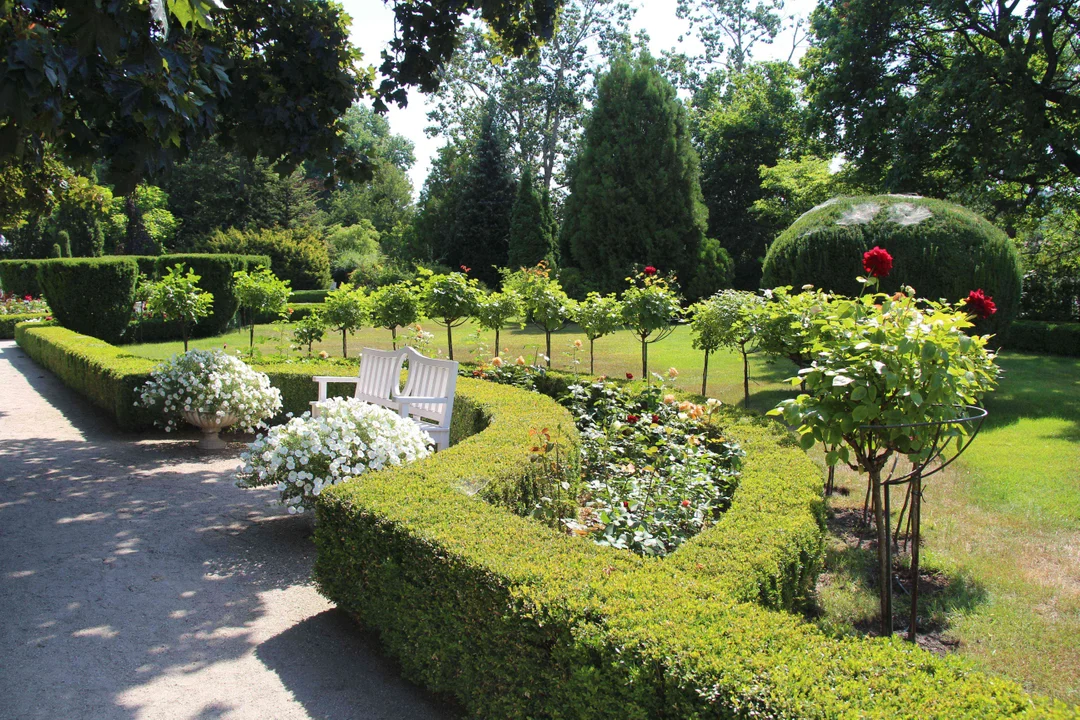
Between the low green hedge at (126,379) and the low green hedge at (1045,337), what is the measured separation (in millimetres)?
12867

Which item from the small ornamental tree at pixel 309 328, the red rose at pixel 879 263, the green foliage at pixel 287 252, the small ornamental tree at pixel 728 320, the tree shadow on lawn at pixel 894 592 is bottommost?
the tree shadow on lawn at pixel 894 592

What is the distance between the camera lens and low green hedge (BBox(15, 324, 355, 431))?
777cm

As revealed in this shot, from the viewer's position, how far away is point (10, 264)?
21828 millimetres

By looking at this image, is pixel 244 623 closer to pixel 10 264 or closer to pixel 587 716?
pixel 587 716

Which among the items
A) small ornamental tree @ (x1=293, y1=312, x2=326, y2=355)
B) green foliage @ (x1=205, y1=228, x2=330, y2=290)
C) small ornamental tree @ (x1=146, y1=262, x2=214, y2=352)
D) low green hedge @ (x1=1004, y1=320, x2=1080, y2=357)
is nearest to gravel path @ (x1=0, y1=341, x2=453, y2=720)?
small ornamental tree @ (x1=293, y1=312, x2=326, y2=355)

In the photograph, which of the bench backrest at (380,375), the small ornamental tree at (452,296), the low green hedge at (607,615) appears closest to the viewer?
the low green hedge at (607,615)

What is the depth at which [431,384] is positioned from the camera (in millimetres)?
6262

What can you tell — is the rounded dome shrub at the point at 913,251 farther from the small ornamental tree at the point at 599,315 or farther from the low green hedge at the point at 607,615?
the low green hedge at the point at 607,615

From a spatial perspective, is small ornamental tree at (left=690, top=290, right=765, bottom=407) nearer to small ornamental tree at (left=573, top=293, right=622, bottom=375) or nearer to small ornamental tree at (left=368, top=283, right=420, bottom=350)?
small ornamental tree at (left=573, top=293, right=622, bottom=375)

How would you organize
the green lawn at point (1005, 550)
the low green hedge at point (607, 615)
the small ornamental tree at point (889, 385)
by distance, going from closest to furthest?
1. the low green hedge at point (607, 615)
2. the small ornamental tree at point (889, 385)
3. the green lawn at point (1005, 550)

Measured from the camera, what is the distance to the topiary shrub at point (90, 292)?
1495 cm

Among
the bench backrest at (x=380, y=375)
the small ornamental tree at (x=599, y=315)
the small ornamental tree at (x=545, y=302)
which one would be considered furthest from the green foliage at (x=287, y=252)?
the bench backrest at (x=380, y=375)

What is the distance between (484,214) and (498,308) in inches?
721

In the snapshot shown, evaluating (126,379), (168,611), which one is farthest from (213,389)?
(168,611)
